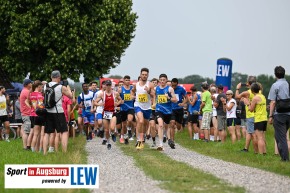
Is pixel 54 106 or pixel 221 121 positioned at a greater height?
pixel 54 106

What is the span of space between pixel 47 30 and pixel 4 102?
791 inches

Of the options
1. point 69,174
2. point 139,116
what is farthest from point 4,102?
point 69,174

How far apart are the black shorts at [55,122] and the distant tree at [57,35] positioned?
3112 cm

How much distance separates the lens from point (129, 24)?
59.7 meters

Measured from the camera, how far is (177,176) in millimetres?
17234

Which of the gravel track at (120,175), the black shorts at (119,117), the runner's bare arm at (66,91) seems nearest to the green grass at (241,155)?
the black shorts at (119,117)

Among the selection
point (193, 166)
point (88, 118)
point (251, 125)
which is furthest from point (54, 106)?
point (88, 118)

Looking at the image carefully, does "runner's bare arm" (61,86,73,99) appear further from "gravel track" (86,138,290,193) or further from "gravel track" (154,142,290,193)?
"gravel track" (154,142,290,193)

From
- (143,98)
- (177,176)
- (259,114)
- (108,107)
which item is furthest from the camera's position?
(108,107)

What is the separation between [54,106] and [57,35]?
1253 inches

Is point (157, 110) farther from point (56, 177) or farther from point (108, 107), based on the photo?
point (56, 177)

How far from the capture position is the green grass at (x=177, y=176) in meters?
15.2

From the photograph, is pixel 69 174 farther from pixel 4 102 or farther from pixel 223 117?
pixel 4 102

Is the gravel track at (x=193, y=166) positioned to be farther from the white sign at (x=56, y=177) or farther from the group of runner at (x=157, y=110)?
the group of runner at (x=157, y=110)
